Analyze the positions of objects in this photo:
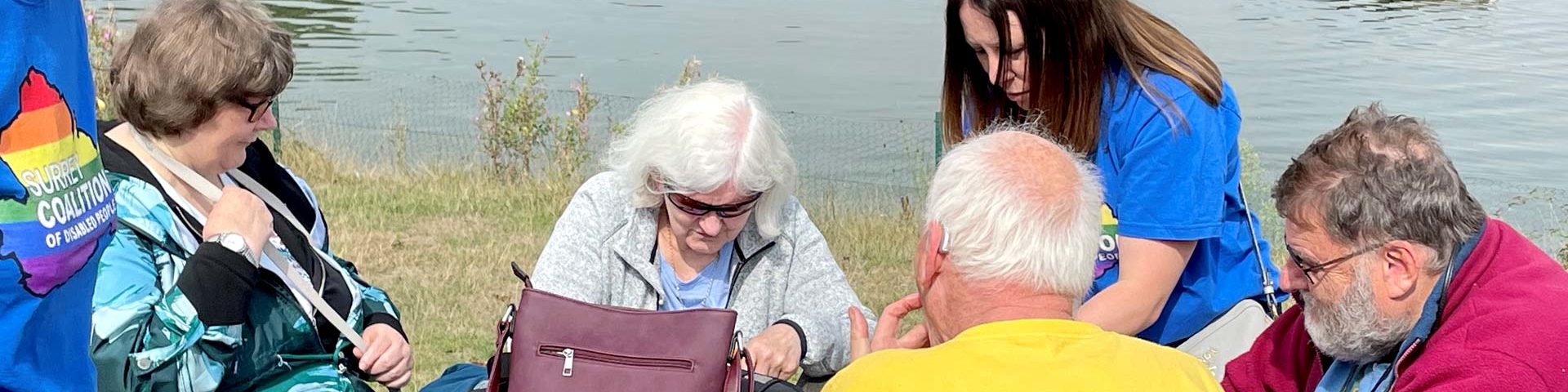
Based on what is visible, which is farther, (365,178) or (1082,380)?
(365,178)

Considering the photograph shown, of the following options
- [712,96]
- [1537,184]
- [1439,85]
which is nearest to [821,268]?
[712,96]

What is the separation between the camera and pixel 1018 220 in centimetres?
182

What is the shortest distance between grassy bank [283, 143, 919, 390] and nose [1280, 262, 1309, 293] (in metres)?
2.59

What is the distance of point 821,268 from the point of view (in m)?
3.14

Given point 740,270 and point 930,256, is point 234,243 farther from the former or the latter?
point 930,256

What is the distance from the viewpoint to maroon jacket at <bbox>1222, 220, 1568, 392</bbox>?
6.57ft

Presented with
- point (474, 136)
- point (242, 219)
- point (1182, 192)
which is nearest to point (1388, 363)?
point (1182, 192)

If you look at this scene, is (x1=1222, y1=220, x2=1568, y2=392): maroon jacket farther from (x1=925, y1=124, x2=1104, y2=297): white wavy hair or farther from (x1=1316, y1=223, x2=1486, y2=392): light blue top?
(x1=925, y1=124, x2=1104, y2=297): white wavy hair

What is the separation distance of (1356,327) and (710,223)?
1261 mm

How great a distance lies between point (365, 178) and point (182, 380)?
4.95 meters

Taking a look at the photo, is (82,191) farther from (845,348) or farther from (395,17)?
(395,17)

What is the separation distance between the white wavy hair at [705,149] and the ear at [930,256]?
3.13 feet

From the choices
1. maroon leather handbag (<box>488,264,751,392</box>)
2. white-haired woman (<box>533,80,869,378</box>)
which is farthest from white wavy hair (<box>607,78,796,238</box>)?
maroon leather handbag (<box>488,264,751,392</box>)

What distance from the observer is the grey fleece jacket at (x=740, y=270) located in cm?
298
